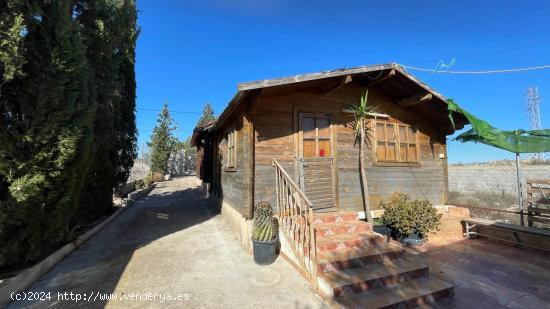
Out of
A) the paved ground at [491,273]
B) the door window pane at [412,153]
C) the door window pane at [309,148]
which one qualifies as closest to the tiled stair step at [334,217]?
the door window pane at [309,148]

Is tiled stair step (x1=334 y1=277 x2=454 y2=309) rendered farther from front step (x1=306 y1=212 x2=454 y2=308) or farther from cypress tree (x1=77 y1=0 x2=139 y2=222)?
cypress tree (x1=77 y1=0 x2=139 y2=222)

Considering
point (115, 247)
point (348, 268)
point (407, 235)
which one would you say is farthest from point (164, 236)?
point (407, 235)

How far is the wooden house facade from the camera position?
17.8ft

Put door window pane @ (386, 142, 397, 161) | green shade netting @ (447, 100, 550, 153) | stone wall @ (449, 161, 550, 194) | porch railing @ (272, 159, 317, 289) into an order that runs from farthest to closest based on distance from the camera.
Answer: stone wall @ (449, 161, 550, 194) → door window pane @ (386, 142, 397, 161) → green shade netting @ (447, 100, 550, 153) → porch railing @ (272, 159, 317, 289)

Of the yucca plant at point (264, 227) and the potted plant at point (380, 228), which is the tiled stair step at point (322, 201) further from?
the yucca plant at point (264, 227)

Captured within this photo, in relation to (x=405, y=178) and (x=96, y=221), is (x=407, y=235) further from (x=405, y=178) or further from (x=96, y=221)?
(x=96, y=221)

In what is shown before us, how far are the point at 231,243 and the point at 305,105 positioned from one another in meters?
3.44

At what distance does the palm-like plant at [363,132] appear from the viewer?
6.12m

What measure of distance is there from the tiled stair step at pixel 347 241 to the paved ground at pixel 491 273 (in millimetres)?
1069

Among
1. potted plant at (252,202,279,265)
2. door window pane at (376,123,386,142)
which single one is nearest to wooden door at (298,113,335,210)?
potted plant at (252,202,279,265)

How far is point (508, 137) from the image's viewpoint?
6551 millimetres

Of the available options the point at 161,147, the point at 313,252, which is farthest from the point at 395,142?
the point at 161,147

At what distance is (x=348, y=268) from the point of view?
13.2 feet

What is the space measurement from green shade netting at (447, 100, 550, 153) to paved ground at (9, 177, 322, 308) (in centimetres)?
571
